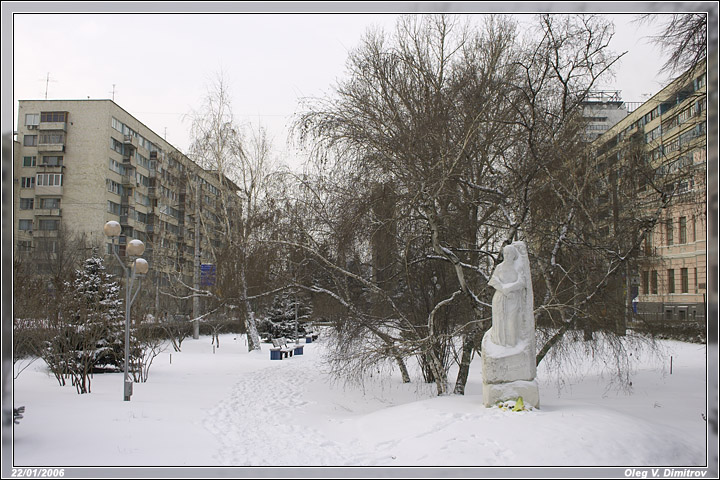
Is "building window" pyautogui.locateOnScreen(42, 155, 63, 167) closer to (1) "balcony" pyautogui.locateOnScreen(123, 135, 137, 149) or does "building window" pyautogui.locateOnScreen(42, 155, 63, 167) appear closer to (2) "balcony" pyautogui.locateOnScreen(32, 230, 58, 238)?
(1) "balcony" pyautogui.locateOnScreen(123, 135, 137, 149)

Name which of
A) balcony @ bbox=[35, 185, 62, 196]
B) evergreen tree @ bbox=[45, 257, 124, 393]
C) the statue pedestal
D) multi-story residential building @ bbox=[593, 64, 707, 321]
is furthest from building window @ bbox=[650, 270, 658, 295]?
balcony @ bbox=[35, 185, 62, 196]

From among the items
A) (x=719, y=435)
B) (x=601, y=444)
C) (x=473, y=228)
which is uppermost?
(x=473, y=228)

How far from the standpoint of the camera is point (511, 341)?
383 inches

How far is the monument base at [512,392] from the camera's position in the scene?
373 inches

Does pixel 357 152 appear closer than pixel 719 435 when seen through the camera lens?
No

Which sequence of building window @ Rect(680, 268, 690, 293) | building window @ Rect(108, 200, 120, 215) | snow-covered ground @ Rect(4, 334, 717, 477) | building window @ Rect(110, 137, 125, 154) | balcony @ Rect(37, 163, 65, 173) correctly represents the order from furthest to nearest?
building window @ Rect(108, 200, 120, 215) < building window @ Rect(110, 137, 125, 154) < balcony @ Rect(37, 163, 65, 173) < building window @ Rect(680, 268, 690, 293) < snow-covered ground @ Rect(4, 334, 717, 477)

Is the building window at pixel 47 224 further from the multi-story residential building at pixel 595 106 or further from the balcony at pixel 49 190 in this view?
the multi-story residential building at pixel 595 106

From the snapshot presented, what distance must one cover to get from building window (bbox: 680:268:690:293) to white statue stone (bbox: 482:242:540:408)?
20.8 meters

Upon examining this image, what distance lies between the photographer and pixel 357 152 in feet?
44.0

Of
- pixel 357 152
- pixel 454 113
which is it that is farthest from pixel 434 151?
pixel 357 152

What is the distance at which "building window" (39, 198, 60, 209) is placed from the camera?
1718 inches

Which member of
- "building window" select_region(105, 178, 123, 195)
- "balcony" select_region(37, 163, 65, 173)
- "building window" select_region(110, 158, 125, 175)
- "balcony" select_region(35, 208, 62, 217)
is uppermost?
"building window" select_region(110, 158, 125, 175)

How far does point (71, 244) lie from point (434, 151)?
34.5m

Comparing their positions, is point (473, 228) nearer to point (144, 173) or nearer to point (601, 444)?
point (601, 444)
